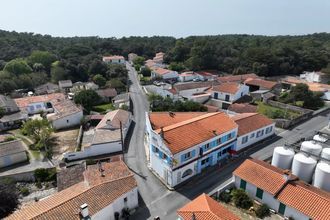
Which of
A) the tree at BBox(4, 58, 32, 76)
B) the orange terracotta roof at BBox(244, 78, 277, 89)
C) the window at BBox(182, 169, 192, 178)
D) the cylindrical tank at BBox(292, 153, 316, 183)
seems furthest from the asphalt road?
the tree at BBox(4, 58, 32, 76)

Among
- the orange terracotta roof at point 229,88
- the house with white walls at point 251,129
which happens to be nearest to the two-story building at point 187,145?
the house with white walls at point 251,129

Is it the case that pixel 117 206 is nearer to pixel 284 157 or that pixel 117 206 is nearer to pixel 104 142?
pixel 104 142

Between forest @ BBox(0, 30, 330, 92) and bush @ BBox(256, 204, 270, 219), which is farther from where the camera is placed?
forest @ BBox(0, 30, 330, 92)

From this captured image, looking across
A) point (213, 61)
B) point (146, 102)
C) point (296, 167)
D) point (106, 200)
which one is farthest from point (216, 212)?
point (213, 61)

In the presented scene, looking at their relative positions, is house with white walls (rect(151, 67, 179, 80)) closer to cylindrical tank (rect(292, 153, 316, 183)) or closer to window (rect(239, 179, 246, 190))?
cylindrical tank (rect(292, 153, 316, 183))

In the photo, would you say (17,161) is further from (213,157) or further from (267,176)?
(267,176)

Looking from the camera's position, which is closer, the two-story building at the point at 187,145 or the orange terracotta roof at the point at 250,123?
the two-story building at the point at 187,145

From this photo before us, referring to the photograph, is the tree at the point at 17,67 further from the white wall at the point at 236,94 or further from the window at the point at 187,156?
the window at the point at 187,156
